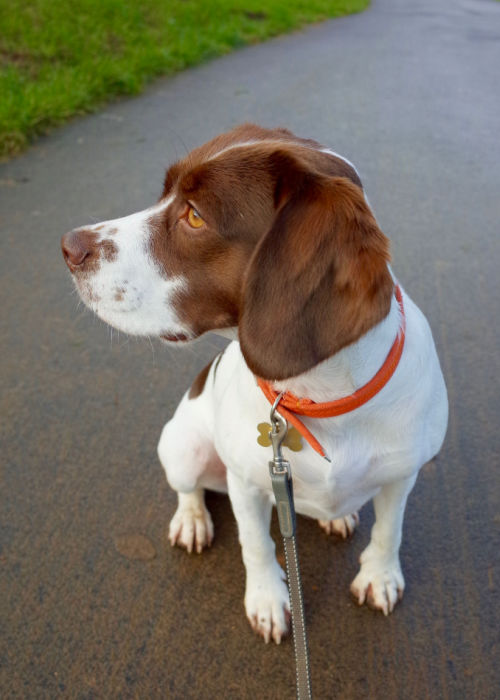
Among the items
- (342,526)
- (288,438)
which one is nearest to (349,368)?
(288,438)

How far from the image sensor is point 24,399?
141 inches

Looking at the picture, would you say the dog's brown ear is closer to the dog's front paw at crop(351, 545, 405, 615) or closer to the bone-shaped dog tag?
the bone-shaped dog tag

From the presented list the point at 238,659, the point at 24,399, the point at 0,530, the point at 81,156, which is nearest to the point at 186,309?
the point at 238,659

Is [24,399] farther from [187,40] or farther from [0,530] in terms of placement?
[187,40]

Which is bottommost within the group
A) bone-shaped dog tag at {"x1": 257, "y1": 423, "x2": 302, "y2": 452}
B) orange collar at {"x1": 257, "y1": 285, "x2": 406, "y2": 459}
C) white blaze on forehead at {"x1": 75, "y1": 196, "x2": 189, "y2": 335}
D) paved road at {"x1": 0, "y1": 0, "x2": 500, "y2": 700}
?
paved road at {"x1": 0, "y1": 0, "x2": 500, "y2": 700}

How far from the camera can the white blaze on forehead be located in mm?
1959

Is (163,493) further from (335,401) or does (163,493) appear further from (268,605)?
(335,401)

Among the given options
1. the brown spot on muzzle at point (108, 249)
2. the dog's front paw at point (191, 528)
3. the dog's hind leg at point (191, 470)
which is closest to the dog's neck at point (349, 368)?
the brown spot on muzzle at point (108, 249)

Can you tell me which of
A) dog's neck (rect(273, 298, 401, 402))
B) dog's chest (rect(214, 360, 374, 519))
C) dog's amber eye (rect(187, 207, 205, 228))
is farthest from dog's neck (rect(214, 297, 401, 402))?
dog's amber eye (rect(187, 207, 205, 228))

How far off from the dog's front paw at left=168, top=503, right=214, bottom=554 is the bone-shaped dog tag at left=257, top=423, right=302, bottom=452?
34.0 inches

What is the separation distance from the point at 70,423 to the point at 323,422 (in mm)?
1814

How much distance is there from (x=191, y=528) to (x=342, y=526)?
24.1 inches

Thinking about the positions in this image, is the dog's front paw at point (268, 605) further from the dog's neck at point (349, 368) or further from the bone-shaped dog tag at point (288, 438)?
the dog's neck at point (349, 368)

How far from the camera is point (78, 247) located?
204 cm
